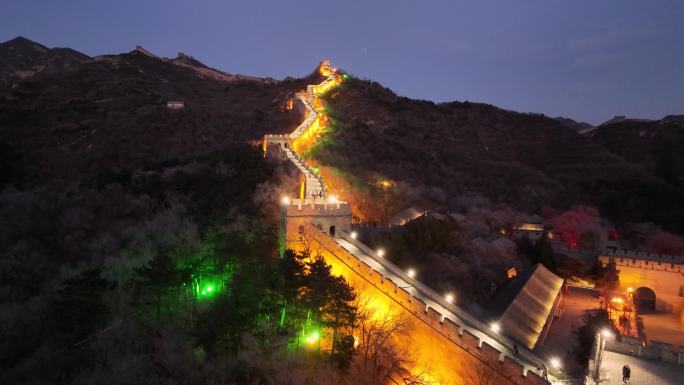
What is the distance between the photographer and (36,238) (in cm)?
2684

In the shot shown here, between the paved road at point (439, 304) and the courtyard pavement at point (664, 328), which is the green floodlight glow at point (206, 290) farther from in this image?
the courtyard pavement at point (664, 328)

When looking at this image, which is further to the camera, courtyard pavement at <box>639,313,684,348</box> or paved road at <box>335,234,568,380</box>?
courtyard pavement at <box>639,313,684,348</box>

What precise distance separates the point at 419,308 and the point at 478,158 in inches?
2075

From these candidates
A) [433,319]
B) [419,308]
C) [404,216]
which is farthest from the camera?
[404,216]

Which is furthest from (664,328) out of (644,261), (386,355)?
(386,355)

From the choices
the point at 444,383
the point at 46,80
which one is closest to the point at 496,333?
the point at 444,383

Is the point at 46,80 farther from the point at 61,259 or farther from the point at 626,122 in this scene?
the point at 626,122

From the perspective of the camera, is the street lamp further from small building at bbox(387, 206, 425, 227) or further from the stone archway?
the stone archway

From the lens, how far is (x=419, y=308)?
1489 cm

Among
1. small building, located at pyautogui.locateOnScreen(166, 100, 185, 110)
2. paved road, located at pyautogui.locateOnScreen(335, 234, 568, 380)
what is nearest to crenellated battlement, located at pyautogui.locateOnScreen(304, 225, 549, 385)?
paved road, located at pyautogui.locateOnScreen(335, 234, 568, 380)

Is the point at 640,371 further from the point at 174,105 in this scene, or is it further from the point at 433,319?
the point at 174,105

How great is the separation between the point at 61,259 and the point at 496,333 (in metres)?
24.1

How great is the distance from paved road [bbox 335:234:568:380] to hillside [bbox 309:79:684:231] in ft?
51.6

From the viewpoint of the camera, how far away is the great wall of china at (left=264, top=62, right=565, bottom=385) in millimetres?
12945
